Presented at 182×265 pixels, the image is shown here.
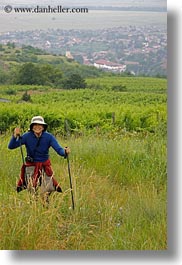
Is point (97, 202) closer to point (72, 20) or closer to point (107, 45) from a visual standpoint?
point (107, 45)

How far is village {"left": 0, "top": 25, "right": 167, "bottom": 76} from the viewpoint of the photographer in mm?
6004

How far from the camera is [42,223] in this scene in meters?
5.93

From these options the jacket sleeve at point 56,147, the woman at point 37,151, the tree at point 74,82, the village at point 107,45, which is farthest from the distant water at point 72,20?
the jacket sleeve at point 56,147

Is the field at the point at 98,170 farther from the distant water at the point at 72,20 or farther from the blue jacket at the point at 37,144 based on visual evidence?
the distant water at the point at 72,20

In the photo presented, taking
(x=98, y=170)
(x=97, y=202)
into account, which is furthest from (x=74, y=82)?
(x=97, y=202)

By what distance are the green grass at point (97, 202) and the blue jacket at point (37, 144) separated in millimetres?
64

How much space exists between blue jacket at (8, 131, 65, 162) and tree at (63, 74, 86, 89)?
Answer: 13.9 inches

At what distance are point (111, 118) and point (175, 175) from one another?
57 cm

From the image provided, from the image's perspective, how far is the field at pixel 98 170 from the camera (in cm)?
593

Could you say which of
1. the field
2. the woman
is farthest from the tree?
the woman

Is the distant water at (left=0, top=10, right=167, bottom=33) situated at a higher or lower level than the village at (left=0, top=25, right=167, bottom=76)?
higher

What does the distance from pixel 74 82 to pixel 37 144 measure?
47 cm

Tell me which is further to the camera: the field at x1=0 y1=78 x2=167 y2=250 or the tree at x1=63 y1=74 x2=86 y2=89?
the tree at x1=63 y1=74 x2=86 y2=89

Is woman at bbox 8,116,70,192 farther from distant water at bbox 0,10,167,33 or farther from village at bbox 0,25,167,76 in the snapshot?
distant water at bbox 0,10,167,33
